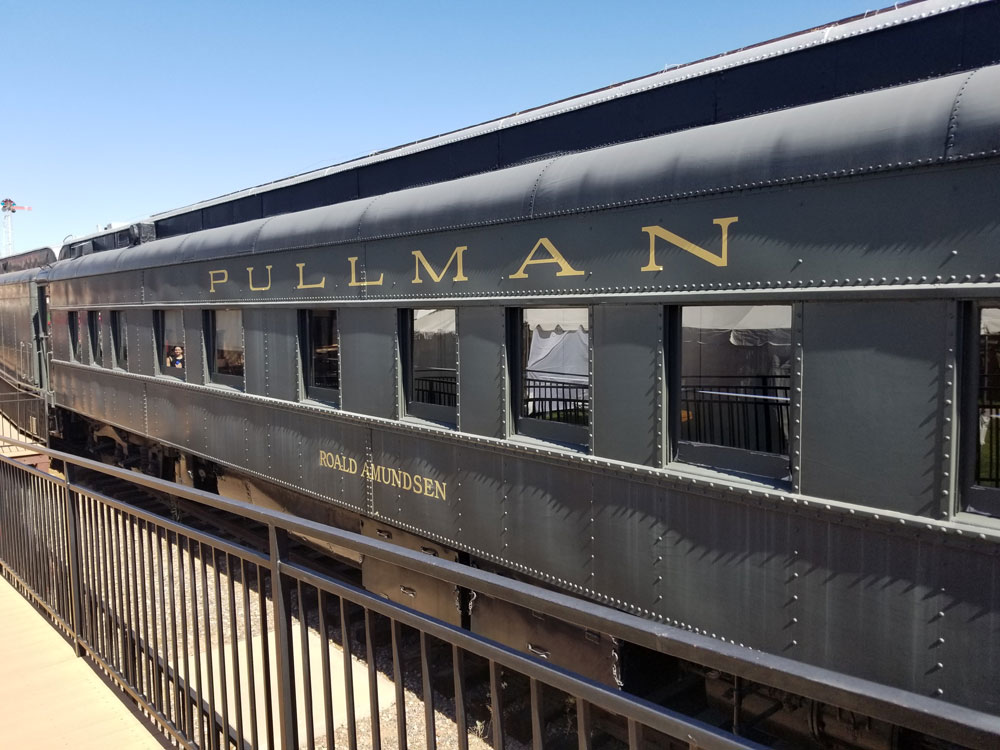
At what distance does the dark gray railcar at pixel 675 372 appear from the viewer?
102 inches

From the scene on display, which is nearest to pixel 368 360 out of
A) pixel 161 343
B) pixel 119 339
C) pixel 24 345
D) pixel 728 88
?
pixel 728 88

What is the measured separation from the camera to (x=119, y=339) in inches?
389

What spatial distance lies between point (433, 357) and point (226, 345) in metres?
2.99

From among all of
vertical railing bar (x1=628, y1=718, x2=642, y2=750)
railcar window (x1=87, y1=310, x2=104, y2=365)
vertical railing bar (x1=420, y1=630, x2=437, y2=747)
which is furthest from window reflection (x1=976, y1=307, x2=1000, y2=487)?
railcar window (x1=87, y1=310, x2=104, y2=365)

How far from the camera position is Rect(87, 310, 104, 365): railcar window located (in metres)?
10.8

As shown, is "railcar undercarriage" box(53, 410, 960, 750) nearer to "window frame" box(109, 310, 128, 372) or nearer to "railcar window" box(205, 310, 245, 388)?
"railcar window" box(205, 310, 245, 388)

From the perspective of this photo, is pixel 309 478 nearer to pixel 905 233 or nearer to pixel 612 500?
pixel 612 500

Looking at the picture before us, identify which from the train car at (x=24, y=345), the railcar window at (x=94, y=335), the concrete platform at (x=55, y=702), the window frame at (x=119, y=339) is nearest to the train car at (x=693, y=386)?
the concrete platform at (x=55, y=702)

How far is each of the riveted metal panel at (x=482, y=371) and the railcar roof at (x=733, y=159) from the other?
576 mm

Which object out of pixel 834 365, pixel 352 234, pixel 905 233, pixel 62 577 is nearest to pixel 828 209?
pixel 905 233

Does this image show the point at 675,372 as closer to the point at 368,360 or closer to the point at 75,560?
the point at 368,360

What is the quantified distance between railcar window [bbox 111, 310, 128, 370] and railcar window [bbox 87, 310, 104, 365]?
2.94 feet

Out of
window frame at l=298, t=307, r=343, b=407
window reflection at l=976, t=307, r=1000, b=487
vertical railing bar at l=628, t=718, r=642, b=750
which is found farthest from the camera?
window frame at l=298, t=307, r=343, b=407

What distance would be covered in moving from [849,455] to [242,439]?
18.7ft
